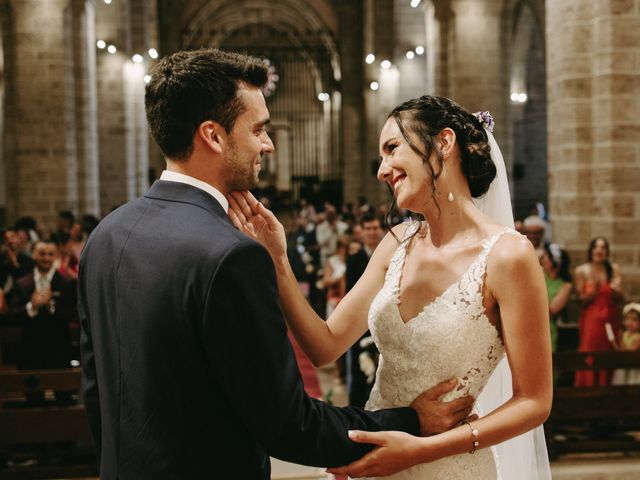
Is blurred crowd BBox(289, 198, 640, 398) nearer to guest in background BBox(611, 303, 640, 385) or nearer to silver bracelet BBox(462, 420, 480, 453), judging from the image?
guest in background BBox(611, 303, 640, 385)

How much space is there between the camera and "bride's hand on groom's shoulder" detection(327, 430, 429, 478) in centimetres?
199

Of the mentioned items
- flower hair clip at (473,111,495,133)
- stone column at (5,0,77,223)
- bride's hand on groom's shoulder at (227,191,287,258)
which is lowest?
bride's hand on groom's shoulder at (227,191,287,258)

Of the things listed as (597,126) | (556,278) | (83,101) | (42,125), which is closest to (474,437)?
(556,278)

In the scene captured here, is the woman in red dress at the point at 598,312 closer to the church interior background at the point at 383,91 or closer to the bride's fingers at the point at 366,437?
the church interior background at the point at 383,91

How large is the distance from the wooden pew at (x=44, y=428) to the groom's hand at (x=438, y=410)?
355cm

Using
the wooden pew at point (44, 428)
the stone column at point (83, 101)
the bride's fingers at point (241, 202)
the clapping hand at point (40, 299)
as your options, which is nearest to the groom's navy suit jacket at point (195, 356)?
the bride's fingers at point (241, 202)

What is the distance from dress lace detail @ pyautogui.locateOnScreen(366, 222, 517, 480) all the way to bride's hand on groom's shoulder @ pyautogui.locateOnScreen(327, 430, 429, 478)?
0.33 m

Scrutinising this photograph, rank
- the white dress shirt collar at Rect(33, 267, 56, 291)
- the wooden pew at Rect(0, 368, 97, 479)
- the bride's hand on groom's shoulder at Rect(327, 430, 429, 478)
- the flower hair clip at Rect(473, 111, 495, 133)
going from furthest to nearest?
1. the white dress shirt collar at Rect(33, 267, 56, 291)
2. the wooden pew at Rect(0, 368, 97, 479)
3. the flower hair clip at Rect(473, 111, 495, 133)
4. the bride's hand on groom's shoulder at Rect(327, 430, 429, 478)

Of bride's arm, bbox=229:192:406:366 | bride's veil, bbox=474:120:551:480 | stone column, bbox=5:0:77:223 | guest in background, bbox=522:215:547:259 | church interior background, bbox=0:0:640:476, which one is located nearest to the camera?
bride's arm, bbox=229:192:406:366

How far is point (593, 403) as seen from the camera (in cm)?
570

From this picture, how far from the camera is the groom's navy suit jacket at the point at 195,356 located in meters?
1.74

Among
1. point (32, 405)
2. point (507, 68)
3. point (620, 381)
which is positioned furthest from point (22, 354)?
point (507, 68)

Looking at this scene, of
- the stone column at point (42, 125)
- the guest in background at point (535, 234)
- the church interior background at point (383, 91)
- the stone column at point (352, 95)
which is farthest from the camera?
the stone column at point (352, 95)

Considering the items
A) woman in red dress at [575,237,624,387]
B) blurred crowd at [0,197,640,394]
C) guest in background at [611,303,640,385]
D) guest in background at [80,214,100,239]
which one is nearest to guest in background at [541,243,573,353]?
blurred crowd at [0,197,640,394]
